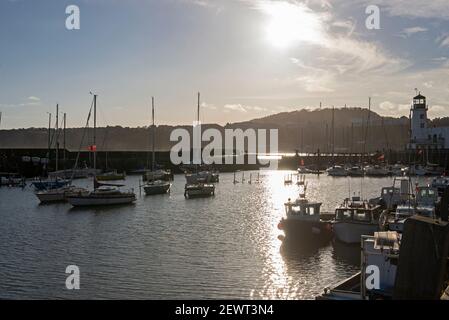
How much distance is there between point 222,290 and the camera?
19.7m

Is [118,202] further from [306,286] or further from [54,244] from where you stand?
[306,286]

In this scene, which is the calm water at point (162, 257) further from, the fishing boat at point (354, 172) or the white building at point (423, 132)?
the white building at point (423, 132)

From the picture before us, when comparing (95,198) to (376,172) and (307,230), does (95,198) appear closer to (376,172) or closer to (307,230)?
(307,230)

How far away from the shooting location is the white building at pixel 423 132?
104500mm

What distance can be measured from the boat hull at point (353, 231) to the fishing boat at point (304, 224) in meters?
1.09

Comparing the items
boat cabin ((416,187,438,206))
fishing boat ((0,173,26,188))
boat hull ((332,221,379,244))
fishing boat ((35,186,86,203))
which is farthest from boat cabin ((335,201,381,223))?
fishing boat ((0,173,26,188))

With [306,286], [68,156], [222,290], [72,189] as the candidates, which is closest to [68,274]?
[222,290]

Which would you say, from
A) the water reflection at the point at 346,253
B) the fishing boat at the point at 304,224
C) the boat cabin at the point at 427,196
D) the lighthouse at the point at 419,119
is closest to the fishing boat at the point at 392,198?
the boat cabin at the point at 427,196

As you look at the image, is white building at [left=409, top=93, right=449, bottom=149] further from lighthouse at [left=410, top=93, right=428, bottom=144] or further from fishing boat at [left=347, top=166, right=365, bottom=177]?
fishing boat at [left=347, top=166, right=365, bottom=177]

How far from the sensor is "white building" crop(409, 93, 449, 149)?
10450 cm

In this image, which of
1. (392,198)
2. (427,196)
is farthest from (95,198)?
(427,196)

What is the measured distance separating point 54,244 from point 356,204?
18.7m

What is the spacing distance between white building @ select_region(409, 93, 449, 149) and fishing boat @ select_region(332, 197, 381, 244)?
252 feet

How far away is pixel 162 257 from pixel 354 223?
35.8 feet
